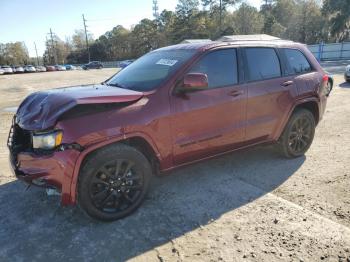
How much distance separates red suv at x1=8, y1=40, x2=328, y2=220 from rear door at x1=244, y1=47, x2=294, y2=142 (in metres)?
0.01

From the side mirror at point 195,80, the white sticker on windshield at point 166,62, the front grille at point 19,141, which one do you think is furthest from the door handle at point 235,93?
the front grille at point 19,141

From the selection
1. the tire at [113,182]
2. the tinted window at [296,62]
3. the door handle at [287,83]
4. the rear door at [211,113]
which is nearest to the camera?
the tire at [113,182]

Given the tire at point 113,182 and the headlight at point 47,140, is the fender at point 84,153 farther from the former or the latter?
the headlight at point 47,140

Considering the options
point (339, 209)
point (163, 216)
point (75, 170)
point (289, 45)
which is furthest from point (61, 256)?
point (289, 45)

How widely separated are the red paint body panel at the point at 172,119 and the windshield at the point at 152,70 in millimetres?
118

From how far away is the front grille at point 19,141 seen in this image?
3457 millimetres

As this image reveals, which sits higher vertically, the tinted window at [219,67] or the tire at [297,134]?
the tinted window at [219,67]

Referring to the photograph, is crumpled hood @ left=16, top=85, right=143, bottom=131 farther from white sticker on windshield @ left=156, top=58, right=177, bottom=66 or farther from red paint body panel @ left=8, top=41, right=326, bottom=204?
white sticker on windshield @ left=156, top=58, right=177, bottom=66

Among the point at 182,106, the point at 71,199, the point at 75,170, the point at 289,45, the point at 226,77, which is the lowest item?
the point at 71,199

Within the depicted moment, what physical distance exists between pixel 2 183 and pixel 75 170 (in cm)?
→ 207

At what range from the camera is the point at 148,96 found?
3.56 metres

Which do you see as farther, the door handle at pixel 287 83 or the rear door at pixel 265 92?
the door handle at pixel 287 83

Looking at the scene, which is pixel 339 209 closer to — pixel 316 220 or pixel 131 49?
pixel 316 220

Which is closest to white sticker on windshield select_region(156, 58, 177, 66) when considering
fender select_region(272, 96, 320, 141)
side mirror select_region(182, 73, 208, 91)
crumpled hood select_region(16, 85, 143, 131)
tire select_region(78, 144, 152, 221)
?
side mirror select_region(182, 73, 208, 91)
